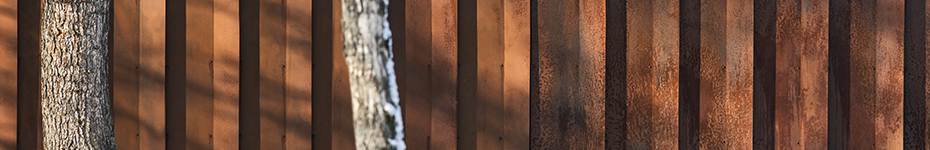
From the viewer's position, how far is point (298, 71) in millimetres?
2441

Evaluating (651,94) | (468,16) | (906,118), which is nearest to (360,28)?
(468,16)

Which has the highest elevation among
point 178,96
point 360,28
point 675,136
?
point 360,28

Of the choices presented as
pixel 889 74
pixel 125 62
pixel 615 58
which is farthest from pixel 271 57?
pixel 889 74

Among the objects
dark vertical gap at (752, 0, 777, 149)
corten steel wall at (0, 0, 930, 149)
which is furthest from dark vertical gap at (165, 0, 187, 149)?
dark vertical gap at (752, 0, 777, 149)

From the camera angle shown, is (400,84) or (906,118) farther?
(906,118)

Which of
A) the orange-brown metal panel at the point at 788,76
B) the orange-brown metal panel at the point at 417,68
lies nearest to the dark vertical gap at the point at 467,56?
the orange-brown metal panel at the point at 417,68

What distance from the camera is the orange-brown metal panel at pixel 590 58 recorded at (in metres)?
2.56

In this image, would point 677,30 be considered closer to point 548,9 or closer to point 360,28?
point 548,9

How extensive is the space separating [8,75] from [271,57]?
3.83ft

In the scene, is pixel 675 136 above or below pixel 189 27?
below

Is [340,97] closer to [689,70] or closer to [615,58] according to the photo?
[615,58]

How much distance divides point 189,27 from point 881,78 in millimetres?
3611

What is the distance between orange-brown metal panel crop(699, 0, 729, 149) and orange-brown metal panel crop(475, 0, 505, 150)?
3.47 feet

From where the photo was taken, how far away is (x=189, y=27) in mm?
2393
